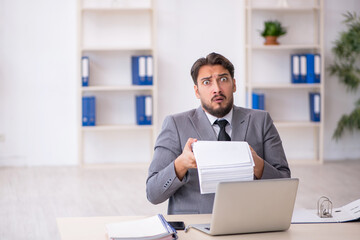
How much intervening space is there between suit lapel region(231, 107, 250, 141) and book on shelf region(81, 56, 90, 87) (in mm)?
3880

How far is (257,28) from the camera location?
6594 millimetres

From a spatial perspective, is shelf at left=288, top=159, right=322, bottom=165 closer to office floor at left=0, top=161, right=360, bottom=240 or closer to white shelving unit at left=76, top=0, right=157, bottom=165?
office floor at left=0, top=161, right=360, bottom=240

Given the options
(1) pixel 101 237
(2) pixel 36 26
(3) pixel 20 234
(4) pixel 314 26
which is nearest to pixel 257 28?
(4) pixel 314 26

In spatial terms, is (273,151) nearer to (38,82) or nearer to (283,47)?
(283,47)

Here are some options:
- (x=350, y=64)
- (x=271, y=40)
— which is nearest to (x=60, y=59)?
(x=271, y=40)

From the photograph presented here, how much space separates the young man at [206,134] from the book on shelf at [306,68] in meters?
4.05

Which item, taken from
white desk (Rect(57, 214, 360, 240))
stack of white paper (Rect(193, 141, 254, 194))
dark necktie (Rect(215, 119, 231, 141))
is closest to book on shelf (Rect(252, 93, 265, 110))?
dark necktie (Rect(215, 119, 231, 141))

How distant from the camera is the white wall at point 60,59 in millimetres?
6270

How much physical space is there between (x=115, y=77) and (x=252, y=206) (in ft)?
15.8

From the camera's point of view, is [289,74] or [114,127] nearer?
[114,127]

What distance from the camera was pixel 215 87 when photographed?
230 cm

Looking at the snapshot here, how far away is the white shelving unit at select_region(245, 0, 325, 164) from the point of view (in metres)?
6.55

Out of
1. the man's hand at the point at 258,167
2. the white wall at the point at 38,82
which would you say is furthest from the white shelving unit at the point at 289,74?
the man's hand at the point at 258,167

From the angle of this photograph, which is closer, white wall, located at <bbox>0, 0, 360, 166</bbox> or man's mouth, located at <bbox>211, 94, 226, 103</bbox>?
man's mouth, located at <bbox>211, 94, 226, 103</bbox>
